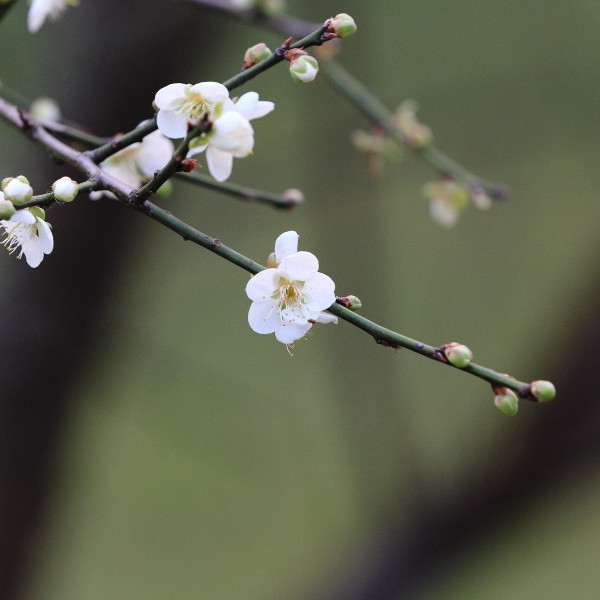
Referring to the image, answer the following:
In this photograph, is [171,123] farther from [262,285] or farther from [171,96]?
[262,285]

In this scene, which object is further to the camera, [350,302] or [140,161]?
[140,161]

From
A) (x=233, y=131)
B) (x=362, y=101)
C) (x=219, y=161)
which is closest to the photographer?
(x=233, y=131)

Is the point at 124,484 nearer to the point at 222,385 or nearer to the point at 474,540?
the point at 222,385

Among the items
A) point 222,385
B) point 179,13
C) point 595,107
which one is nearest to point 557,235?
point 595,107

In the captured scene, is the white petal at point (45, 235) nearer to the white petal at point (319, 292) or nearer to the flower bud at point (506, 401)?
the white petal at point (319, 292)

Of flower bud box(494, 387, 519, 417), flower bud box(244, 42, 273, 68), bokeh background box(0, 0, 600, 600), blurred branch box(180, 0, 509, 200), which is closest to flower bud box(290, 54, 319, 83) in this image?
flower bud box(244, 42, 273, 68)

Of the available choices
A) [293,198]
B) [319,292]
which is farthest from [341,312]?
[293,198]
